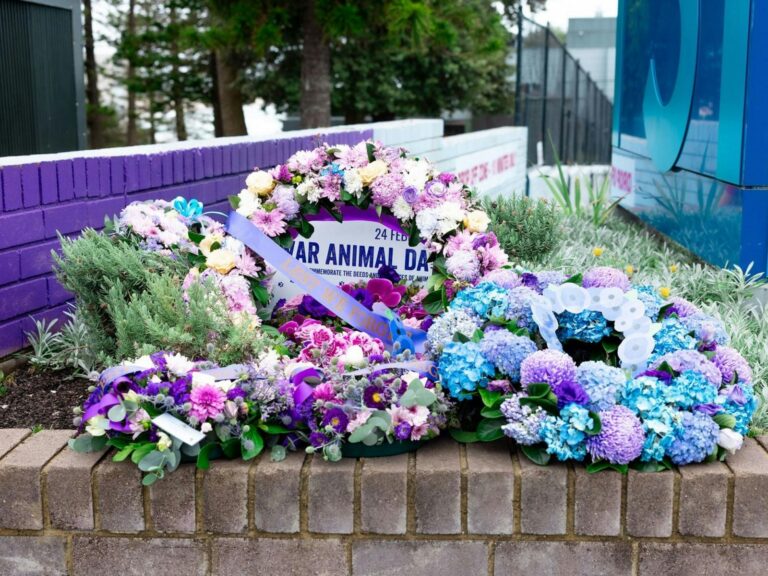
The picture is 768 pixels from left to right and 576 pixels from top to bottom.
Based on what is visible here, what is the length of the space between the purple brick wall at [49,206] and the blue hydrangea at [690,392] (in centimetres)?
221

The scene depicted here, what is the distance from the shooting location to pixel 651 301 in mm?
Answer: 2918

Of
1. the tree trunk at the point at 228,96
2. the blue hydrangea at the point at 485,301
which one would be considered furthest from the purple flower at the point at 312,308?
the tree trunk at the point at 228,96

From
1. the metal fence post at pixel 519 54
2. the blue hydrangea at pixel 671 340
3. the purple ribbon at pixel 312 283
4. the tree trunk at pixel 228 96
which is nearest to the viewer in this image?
the blue hydrangea at pixel 671 340

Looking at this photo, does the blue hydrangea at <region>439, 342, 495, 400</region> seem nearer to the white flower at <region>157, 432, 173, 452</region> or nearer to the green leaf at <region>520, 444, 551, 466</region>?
the green leaf at <region>520, 444, 551, 466</region>

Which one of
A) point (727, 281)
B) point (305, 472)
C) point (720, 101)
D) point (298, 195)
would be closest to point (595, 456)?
point (305, 472)

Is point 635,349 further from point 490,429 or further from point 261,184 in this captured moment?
point 261,184

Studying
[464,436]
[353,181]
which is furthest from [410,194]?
[464,436]

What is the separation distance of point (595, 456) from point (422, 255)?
1.44 meters

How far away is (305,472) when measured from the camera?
7.79 feet

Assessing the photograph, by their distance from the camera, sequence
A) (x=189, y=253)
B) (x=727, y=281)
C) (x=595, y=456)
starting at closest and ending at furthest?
(x=595, y=456)
(x=189, y=253)
(x=727, y=281)

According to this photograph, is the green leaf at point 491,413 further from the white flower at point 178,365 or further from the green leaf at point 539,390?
the white flower at point 178,365

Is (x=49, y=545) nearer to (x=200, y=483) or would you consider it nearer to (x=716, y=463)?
(x=200, y=483)

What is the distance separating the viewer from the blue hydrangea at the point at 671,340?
274 centimetres

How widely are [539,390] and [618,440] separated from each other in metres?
0.23
